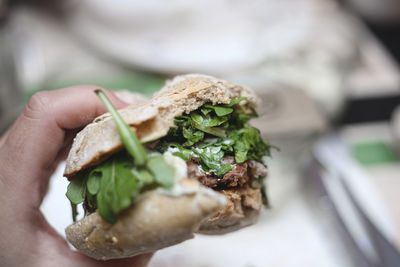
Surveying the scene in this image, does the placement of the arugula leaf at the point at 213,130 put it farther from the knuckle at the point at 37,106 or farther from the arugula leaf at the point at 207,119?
the knuckle at the point at 37,106

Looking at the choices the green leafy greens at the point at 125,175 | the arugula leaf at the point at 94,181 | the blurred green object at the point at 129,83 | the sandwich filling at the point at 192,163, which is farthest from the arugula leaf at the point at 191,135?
the blurred green object at the point at 129,83

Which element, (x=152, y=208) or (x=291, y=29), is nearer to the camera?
(x=152, y=208)

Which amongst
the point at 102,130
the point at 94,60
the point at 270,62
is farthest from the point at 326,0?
the point at 102,130

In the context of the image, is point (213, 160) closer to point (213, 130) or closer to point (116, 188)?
point (213, 130)

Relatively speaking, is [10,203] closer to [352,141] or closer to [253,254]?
[253,254]

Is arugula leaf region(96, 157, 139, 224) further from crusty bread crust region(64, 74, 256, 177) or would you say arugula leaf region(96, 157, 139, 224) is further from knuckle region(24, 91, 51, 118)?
knuckle region(24, 91, 51, 118)

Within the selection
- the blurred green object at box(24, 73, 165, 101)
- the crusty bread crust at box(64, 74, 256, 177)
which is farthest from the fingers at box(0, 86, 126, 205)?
the blurred green object at box(24, 73, 165, 101)
